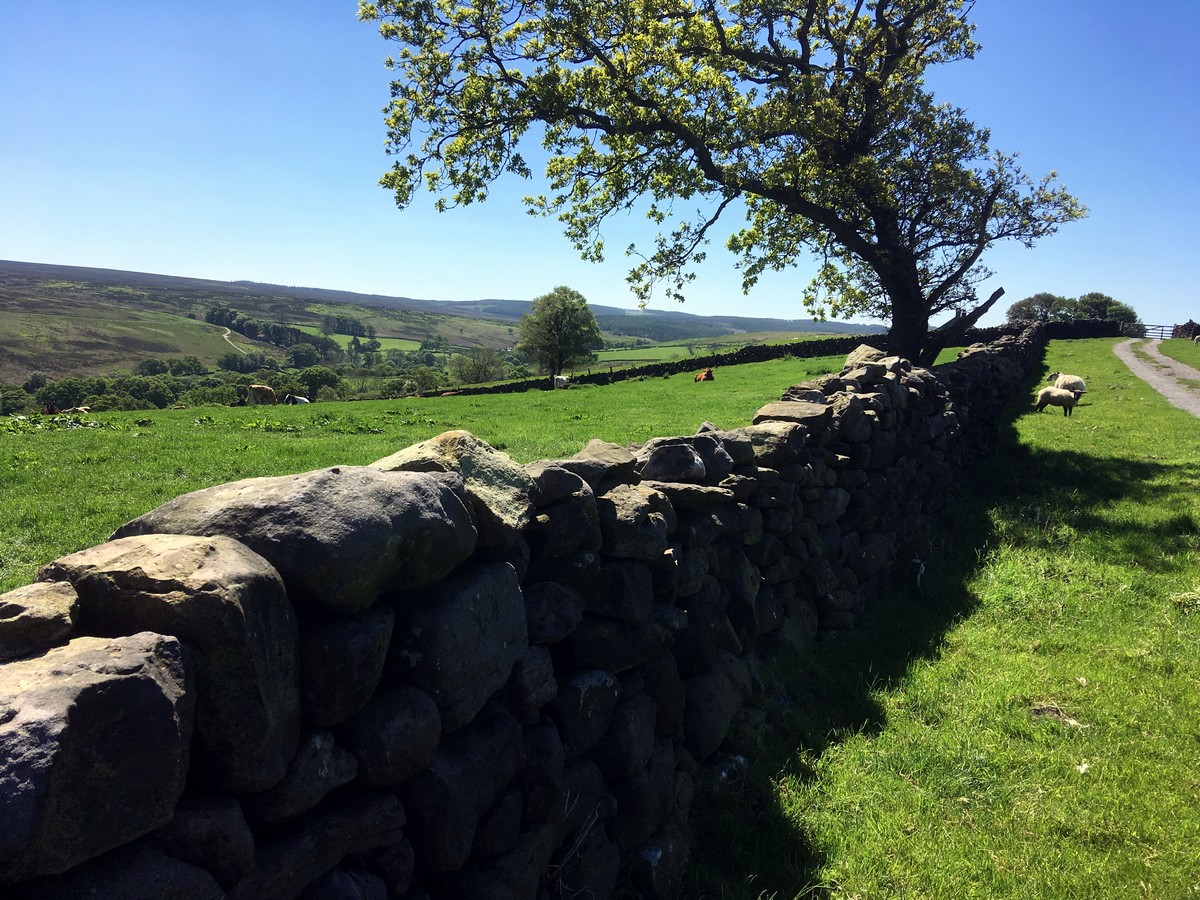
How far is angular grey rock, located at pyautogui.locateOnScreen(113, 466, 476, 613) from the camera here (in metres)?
2.74

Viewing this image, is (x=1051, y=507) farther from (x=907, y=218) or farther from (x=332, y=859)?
(x=332, y=859)

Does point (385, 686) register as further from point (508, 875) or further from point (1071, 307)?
point (1071, 307)

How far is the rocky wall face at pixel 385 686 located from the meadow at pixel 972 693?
714 millimetres

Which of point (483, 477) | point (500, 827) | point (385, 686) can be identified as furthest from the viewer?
point (483, 477)

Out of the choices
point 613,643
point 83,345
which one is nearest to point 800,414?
point 613,643

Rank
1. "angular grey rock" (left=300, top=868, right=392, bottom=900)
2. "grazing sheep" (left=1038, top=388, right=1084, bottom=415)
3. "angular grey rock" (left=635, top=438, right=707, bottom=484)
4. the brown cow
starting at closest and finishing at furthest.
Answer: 1. "angular grey rock" (left=300, top=868, right=392, bottom=900)
2. "angular grey rock" (left=635, top=438, right=707, bottom=484)
3. "grazing sheep" (left=1038, top=388, right=1084, bottom=415)
4. the brown cow

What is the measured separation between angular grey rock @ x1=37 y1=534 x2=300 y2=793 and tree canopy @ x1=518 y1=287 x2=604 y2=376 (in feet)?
211

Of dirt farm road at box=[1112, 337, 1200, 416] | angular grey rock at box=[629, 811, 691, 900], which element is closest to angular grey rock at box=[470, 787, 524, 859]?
angular grey rock at box=[629, 811, 691, 900]

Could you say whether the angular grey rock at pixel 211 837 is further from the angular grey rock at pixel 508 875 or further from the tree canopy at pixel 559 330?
the tree canopy at pixel 559 330

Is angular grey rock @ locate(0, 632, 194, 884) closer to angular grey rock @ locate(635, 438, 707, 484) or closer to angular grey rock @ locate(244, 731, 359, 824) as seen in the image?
angular grey rock @ locate(244, 731, 359, 824)

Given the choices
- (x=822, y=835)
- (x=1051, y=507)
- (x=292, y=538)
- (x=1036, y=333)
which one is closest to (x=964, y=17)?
(x=1051, y=507)

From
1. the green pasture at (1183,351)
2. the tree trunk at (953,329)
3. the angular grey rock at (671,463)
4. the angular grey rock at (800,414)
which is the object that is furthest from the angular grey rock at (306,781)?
the green pasture at (1183,351)

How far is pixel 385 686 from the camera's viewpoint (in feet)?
10.2

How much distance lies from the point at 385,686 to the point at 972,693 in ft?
19.5
